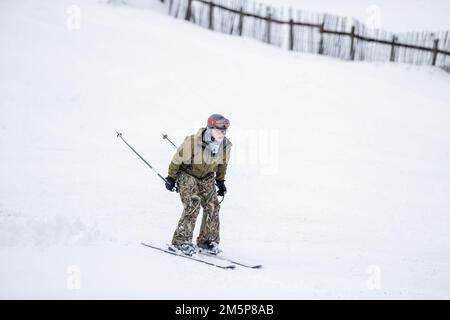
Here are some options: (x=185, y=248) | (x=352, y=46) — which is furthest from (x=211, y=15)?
(x=185, y=248)

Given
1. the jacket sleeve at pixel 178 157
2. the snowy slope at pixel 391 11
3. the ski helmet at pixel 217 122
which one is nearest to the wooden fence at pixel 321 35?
the snowy slope at pixel 391 11

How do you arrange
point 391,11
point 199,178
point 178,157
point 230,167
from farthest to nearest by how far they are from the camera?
1. point 391,11
2. point 230,167
3. point 199,178
4. point 178,157

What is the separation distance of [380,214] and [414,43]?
37.6ft

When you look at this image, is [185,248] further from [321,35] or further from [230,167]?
[321,35]

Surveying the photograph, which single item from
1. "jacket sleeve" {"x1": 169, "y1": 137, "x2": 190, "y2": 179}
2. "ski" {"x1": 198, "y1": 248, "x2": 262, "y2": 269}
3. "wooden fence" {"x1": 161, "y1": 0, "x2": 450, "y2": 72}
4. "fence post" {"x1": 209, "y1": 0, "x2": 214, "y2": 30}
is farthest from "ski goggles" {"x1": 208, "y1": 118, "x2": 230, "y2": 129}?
"fence post" {"x1": 209, "y1": 0, "x2": 214, "y2": 30}

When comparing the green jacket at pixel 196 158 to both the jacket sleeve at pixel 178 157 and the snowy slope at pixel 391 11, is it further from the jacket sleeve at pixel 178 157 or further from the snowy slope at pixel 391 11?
the snowy slope at pixel 391 11

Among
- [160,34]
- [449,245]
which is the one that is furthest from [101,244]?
[160,34]

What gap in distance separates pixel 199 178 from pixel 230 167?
492cm

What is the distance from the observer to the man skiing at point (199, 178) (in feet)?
21.2

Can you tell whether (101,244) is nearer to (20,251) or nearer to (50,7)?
(20,251)

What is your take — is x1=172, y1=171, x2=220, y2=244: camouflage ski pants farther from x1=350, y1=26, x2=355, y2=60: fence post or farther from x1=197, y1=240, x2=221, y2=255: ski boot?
x1=350, y1=26, x2=355, y2=60: fence post

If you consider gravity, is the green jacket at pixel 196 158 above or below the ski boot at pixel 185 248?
above

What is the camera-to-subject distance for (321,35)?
807 inches

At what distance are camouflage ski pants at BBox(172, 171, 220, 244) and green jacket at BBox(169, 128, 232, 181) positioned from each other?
0.08 metres
